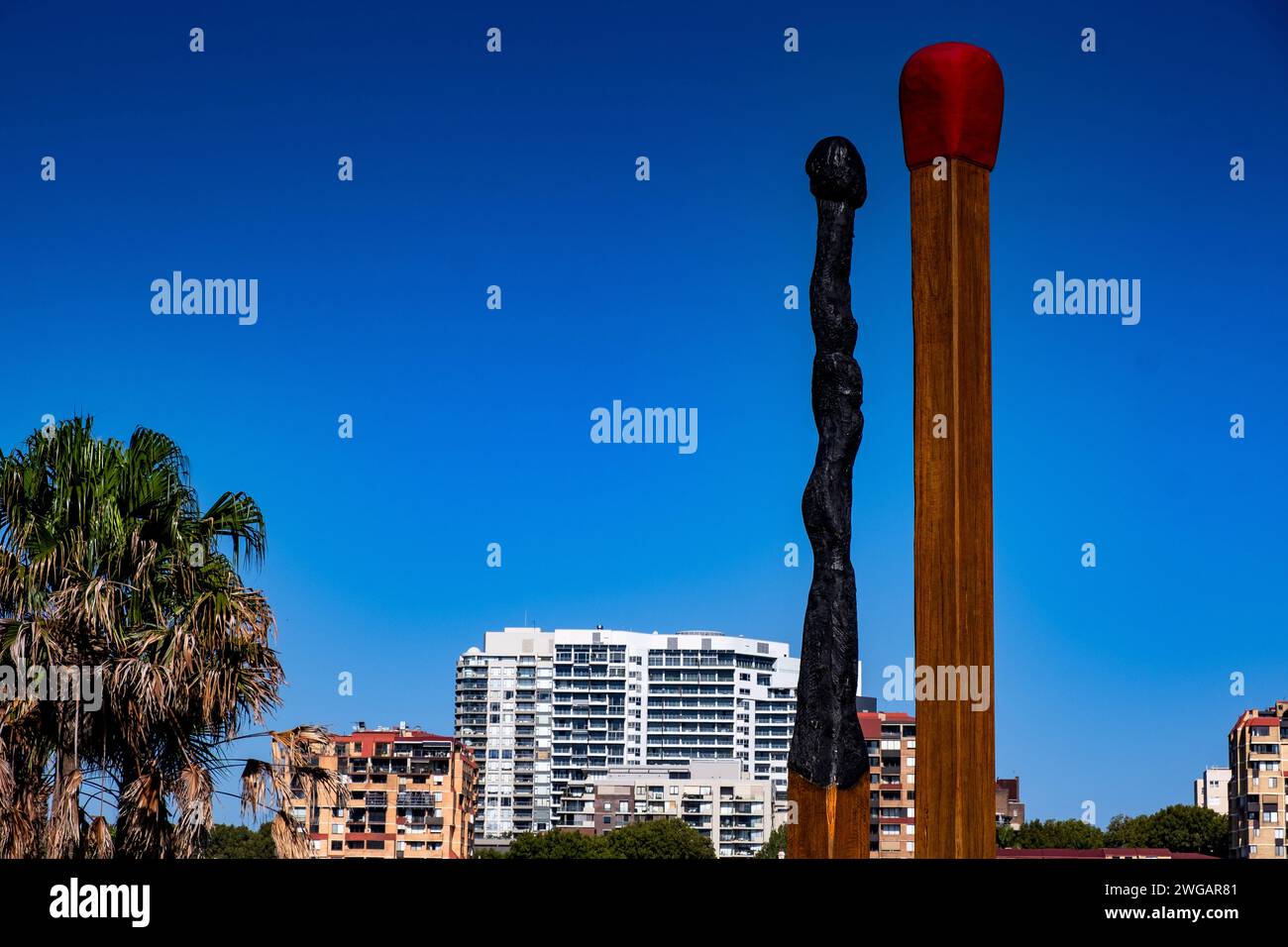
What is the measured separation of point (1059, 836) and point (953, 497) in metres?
76.2

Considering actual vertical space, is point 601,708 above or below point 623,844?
above

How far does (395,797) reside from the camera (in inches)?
3639

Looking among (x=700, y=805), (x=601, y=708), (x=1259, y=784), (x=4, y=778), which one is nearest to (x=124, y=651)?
(x=4, y=778)

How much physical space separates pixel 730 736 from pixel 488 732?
20510 millimetres

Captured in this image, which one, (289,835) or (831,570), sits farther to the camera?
(289,835)

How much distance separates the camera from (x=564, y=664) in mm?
128375

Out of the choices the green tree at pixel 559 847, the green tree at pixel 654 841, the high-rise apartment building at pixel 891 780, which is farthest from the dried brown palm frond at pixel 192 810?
the high-rise apartment building at pixel 891 780

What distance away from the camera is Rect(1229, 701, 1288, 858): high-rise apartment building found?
252 ft

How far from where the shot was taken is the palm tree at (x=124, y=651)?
38.2ft

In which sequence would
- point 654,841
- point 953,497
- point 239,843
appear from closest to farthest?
1. point 953,497
2. point 654,841
3. point 239,843

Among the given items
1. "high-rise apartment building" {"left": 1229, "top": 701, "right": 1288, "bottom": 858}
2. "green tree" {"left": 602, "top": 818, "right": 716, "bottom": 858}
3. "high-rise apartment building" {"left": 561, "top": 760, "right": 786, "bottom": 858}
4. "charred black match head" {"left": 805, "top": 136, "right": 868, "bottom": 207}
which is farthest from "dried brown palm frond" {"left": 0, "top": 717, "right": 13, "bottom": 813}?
"high-rise apartment building" {"left": 561, "top": 760, "right": 786, "bottom": 858}

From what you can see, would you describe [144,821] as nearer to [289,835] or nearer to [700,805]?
[289,835]

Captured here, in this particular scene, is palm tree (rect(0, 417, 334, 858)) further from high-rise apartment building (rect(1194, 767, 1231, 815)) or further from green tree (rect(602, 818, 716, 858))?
high-rise apartment building (rect(1194, 767, 1231, 815))
